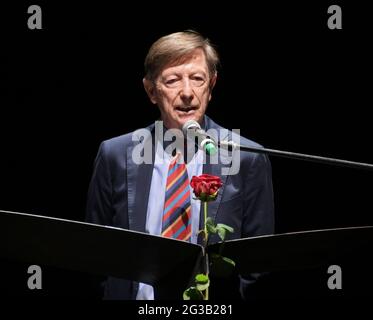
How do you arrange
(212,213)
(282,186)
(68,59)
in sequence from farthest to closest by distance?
(282,186) < (68,59) < (212,213)

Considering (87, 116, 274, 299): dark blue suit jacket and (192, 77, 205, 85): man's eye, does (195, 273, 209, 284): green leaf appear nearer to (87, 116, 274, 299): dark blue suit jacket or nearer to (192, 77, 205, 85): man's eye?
(87, 116, 274, 299): dark blue suit jacket

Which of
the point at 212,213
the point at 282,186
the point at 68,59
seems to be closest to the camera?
the point at 212,213

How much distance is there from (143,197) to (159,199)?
55mm

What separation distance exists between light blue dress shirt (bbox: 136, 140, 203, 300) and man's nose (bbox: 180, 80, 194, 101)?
0.19m

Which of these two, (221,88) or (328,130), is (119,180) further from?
(328,130)

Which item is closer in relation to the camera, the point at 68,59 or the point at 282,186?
the point at 68,59

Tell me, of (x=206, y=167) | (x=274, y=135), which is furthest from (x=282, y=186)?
(x=206, y=167)

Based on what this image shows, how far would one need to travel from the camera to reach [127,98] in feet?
9.54

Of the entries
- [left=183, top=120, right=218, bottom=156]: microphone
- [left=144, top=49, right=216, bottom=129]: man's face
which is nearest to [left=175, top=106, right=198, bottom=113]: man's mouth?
Result: [left=144, top=49, right=216, bottom=129]: man's face

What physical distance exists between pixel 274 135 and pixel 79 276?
1027 mm

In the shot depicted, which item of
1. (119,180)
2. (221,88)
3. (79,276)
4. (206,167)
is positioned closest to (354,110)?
(221,88)

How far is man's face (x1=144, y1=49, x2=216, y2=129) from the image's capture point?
245 cm

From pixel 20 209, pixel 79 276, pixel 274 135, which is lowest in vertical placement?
pixel 79 276

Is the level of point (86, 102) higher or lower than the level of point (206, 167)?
higher
